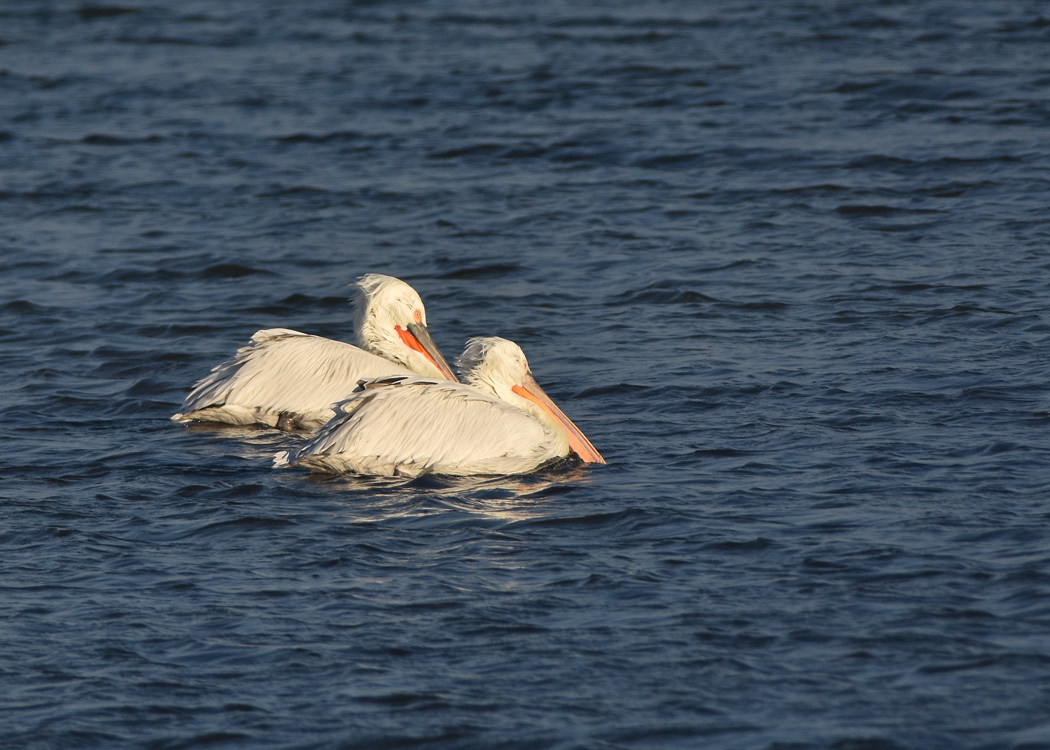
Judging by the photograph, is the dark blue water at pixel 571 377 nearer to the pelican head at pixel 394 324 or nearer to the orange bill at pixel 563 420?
the orange bill at pixel 563 420

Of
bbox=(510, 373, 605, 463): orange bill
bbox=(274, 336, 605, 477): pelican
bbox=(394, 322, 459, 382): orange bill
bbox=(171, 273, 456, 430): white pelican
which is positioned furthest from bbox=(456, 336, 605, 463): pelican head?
bbox=(394, 322, 459, 382): orange bill

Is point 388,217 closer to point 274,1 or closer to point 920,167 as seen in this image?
point 920,167

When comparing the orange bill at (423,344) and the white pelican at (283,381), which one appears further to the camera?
the orange bill at (423,344)

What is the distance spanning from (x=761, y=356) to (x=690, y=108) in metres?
6.64

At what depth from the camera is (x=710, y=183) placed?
12.5m

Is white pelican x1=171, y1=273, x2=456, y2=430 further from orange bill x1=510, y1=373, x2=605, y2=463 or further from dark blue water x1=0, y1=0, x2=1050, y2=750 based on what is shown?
orange bill x1=510, y1=373, x2=605, y2=463

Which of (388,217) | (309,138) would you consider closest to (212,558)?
(388,217)

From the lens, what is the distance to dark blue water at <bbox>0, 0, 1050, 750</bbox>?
4660 mm

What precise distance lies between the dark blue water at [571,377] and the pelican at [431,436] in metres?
0.17

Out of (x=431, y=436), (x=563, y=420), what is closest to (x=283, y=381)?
(x=431, y=436)

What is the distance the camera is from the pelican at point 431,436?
6.87 m

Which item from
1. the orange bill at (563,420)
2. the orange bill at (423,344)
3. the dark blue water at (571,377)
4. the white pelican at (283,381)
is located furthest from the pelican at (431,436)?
the orange bill at (423,344)

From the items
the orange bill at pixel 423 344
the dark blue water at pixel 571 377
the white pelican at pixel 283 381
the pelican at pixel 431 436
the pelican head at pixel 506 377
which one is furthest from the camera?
the orange bill at pixel 423 344

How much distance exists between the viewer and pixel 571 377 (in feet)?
Result: 28.7
